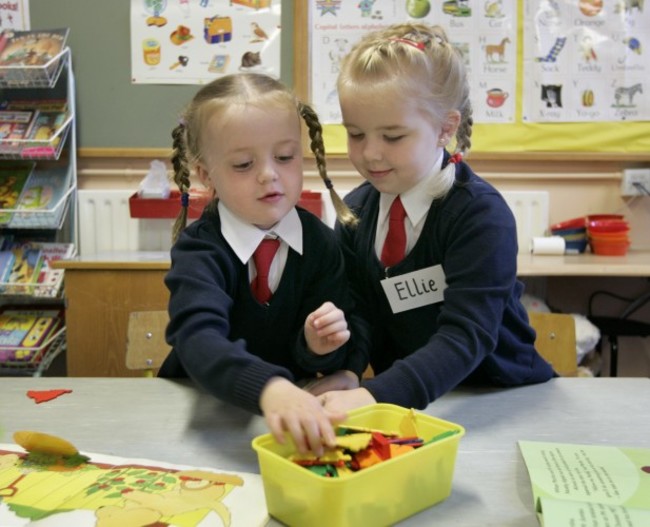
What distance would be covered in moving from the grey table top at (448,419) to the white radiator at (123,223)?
157 centimetres

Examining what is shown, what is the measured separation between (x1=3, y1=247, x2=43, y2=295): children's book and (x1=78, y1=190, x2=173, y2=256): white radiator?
17 centimetres

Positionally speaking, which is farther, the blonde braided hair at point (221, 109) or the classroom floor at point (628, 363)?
the classroom floor at point (628, 363)

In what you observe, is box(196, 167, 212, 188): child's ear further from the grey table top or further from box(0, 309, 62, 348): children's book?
box(0, 309, 62, 348): children's book

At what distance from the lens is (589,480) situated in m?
0.71

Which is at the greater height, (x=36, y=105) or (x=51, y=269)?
(x=36, y=105)

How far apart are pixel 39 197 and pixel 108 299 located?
63 cm

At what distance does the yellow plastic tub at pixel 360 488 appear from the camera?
593 millimetres

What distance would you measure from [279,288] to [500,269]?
337mm

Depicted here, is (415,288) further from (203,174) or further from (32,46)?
(32,46)

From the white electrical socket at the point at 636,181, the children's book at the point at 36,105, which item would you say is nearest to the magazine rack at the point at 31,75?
the children's book at the point at 36,105

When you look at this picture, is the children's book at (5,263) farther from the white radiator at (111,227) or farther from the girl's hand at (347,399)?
the girl's hand at (347,399)

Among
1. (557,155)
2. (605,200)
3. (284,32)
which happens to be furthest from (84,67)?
(605,200)

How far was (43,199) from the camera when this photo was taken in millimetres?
2592

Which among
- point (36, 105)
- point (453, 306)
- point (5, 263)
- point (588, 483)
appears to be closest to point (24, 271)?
point (5, 263)
